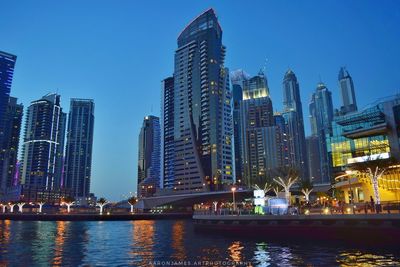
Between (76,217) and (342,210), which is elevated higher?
(342,210)

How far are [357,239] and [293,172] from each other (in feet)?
191

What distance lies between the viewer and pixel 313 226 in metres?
53.2

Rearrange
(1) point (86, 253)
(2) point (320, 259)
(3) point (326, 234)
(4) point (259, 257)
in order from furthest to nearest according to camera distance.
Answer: (3) point (326, 234)
(1) point (86, 253)
(4) point (259, 257)
(2) point (320, 259)

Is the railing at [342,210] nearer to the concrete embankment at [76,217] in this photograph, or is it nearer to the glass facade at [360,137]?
the glass facade at [360,137]

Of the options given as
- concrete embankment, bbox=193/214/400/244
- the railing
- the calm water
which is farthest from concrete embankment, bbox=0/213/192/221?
the calm water

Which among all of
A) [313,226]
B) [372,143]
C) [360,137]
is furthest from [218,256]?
[360,137]

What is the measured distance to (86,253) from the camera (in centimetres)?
4291

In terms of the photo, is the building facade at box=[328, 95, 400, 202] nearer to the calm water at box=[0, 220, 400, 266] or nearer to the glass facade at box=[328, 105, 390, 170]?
the glass facade at box=[328, 105, 390, 170]

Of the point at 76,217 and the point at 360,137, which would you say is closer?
the point at 360,137

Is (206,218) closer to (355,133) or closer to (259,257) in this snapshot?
(259,257)

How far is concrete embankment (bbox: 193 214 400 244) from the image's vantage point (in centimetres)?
4503

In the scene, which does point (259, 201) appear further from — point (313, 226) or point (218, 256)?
point (218, 256)

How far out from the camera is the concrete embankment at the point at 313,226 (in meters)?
45.0

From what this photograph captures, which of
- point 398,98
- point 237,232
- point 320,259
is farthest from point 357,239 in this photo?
point 398,98
